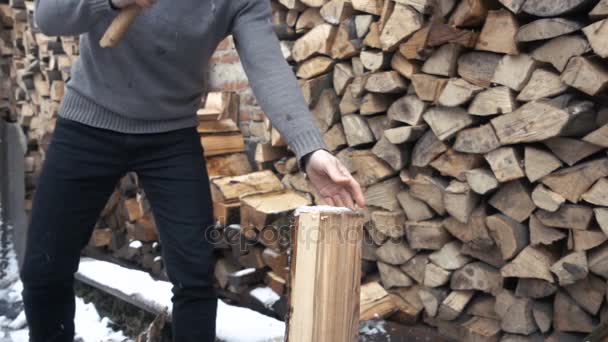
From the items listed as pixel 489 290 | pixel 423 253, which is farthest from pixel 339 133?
pixel 489 290

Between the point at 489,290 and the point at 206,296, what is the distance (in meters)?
1.09

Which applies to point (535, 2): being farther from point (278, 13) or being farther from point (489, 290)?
point (278, 13)

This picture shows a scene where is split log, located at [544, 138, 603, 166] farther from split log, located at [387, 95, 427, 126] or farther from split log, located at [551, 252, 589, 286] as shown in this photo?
split log, located at [387, 95, 427, 126]

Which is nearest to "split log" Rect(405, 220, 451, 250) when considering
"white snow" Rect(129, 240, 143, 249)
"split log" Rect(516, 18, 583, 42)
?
"split log" Rect(516, 18, 583, 42)

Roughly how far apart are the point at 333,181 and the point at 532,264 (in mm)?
1020

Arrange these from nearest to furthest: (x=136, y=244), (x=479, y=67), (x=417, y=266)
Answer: (x=479, y=67) < (x=417, y=266) < (x=136, y=244)

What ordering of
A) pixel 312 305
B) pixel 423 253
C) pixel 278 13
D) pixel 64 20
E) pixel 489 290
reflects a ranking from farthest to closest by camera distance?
pixel 278 13 < pixel 423 253 < pixel 489 290 < pixel 64 20 < pixel 312 305

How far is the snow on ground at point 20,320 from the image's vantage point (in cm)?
291

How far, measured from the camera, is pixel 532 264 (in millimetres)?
2139

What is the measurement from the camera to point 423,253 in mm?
2506

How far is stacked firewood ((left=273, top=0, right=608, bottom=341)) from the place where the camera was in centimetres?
197

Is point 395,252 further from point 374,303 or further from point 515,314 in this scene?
point 515,314

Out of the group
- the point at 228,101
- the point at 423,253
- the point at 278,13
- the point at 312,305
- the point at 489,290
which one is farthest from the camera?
the point at 228,101

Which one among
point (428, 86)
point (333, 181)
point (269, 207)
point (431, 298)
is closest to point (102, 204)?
point (333, 181)
